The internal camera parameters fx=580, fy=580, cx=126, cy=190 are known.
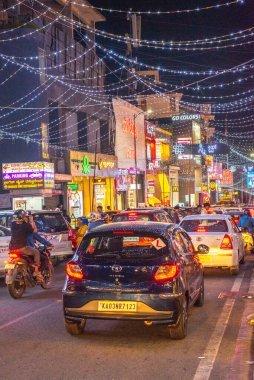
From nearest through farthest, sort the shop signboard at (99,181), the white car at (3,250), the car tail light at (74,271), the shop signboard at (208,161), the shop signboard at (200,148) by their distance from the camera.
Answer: the car tail light at (74,271) < the white car at (3,250) < the shop signboard at (99,181) < the shop signboard at (200,148) < the shop signboard at (208,161)

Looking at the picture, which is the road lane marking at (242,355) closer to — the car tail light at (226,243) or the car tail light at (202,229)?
the car tail light at (226,243)

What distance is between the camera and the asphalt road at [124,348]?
6.23m

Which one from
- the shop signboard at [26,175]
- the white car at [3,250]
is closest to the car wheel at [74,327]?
the white car at [3,250]

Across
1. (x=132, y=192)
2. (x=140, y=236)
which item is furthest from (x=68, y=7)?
(x=140, y=236)

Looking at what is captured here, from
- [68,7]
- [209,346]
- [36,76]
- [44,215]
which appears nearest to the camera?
[209,346]

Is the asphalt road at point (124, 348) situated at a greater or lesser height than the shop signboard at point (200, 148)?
lesser

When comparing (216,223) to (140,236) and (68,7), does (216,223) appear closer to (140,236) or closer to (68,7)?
(140,236)

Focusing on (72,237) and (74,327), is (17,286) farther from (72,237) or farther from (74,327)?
(72,237)

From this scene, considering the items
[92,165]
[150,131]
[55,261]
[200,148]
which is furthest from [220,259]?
[200,148]

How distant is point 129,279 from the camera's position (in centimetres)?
758

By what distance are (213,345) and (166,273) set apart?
3.56 feet

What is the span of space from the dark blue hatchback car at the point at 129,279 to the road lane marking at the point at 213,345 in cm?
47

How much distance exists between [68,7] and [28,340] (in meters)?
32.4

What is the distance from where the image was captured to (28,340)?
7.82m
